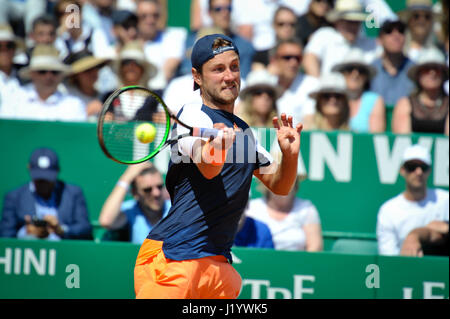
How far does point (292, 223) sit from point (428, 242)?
3.60 feet

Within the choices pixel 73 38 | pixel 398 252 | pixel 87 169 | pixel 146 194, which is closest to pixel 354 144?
pixel 398 252

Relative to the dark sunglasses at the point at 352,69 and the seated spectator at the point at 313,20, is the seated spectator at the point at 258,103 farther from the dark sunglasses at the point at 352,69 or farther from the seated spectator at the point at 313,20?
the seated spectator at the point at 313,20

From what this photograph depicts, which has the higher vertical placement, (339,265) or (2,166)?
(2,166)

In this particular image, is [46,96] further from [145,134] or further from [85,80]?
[145,134]

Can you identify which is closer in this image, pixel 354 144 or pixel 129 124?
pixel 129 124

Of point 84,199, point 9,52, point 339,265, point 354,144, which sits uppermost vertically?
point 9,52

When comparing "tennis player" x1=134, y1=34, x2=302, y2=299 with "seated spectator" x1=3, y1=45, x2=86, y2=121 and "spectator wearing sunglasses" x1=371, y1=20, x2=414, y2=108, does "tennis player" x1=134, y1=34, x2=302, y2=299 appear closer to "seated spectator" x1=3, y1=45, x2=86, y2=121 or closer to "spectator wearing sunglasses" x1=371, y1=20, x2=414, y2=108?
"seated spectator" x1=3, y1=45, x2=86, y2=121

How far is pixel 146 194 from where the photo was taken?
18.6ft

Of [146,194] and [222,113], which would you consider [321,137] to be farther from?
[222,113]

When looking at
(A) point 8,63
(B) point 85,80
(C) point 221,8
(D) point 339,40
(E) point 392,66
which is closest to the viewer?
(B) point 85,80

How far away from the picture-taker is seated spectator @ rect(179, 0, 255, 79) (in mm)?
6879

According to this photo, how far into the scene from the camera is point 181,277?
3.29 meters

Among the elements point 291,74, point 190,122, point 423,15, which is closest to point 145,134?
point 190,122

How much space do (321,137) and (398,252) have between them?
1132mm
